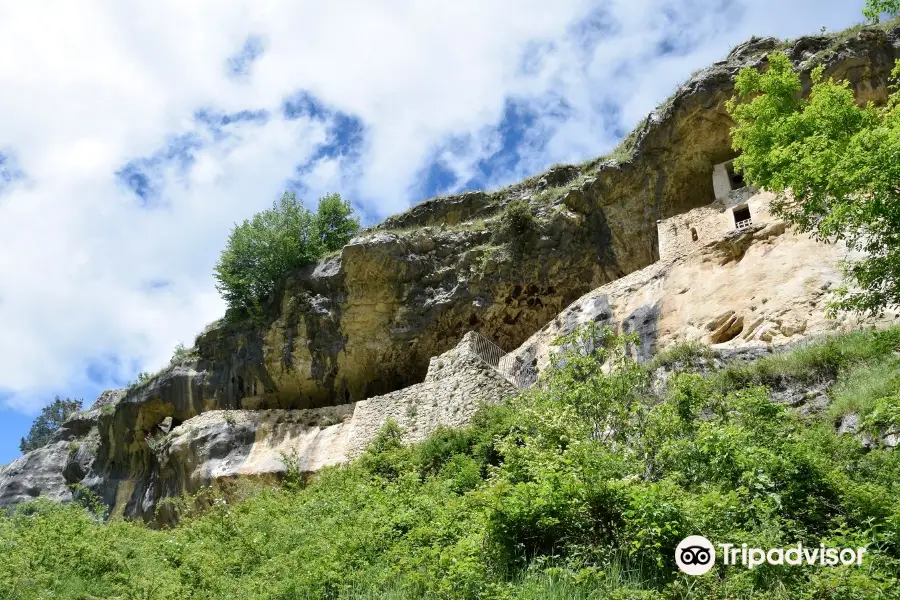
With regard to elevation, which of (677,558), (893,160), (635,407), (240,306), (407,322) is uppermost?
(240,306)

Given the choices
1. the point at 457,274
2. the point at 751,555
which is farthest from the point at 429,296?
the point at 751,555

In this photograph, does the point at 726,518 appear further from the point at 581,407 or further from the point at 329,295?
the point at 329,295

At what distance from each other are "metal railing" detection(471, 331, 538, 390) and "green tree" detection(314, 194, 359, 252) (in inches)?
435

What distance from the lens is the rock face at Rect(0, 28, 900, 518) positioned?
22.7 metres

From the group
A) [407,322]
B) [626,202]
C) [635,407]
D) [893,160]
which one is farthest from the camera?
[407,322]

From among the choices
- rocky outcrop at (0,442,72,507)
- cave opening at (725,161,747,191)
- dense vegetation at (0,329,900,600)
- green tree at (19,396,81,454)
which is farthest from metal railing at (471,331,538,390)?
green tree at (19,396,81,454)

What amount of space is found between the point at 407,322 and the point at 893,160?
1945cm

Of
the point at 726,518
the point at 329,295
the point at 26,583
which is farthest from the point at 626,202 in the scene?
the point at 26,583

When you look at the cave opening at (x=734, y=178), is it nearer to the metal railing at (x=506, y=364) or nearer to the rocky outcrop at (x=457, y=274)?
the rocky outcrop at (x=457, y=274)

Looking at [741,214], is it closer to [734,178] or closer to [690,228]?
[690,228]

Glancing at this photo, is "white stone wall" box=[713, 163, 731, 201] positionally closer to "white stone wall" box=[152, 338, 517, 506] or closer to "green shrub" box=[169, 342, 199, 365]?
"white stone wall" box=[152, 338, 517, 506]

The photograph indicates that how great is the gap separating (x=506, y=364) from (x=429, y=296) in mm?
5638

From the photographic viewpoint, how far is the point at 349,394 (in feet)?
92.4

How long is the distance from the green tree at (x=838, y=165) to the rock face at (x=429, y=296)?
5946 mm
